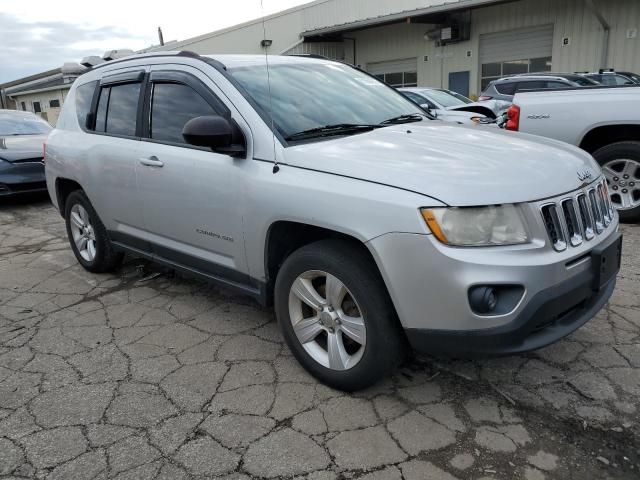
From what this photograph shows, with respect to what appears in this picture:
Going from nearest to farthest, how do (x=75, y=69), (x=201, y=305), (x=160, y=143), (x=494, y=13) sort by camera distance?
(x=160, y=143) → (x=201, y=305) → (x=75, y=69) → (x=494, y=13)

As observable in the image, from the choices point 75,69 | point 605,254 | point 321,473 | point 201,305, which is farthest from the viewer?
point 75,69

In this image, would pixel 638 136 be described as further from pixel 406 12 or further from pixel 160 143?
pixel 406 12

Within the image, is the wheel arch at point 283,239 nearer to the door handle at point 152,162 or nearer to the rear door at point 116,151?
the door handle at point 152,162

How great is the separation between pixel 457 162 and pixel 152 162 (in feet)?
6.87

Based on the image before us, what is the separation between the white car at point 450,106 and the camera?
332 inches

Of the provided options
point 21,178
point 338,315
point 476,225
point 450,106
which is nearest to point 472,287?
point 476,225

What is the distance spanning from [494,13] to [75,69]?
60.7 feet

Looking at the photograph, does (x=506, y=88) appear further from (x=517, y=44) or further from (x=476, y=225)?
(x=476, y=225)

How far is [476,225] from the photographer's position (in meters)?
2.27

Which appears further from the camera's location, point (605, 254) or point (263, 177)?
point (263, 177)

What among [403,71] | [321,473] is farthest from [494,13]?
[321,473]

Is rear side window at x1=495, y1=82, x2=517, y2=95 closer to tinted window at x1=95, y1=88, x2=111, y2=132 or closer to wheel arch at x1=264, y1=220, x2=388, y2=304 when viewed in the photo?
tinted window at x1=95, y1=88, x2=111, y2=132

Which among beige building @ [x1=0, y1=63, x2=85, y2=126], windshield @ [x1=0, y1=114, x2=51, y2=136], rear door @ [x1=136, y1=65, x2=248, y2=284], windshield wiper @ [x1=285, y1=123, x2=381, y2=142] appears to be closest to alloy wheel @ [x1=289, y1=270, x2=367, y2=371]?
rear door @ [x1=136, y1=65, x2=248, y2=284]

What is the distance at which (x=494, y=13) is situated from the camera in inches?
791
